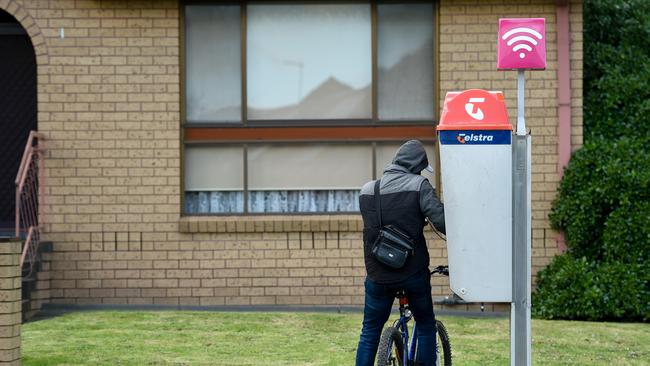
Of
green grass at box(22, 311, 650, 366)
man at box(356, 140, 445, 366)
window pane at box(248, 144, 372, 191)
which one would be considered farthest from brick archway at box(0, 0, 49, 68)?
man at box(356, 140, 445, 366)

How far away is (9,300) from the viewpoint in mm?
7961

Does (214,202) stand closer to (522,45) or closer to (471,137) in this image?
(522,45)

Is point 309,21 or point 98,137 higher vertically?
point 309,21

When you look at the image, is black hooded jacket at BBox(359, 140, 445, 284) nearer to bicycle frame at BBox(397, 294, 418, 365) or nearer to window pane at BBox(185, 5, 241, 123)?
bicycle frame at BBox(397, 294, 418, 365)

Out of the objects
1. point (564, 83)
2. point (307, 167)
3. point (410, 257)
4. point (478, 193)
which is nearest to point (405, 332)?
point (410, 257)

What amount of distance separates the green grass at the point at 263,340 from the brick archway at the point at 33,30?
2821 mm

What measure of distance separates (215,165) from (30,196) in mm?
2071

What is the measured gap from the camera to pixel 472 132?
6.80m

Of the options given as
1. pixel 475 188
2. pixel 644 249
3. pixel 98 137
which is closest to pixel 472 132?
pixel 475 188

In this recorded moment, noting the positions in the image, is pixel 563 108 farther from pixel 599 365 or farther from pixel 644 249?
pixel 599 365

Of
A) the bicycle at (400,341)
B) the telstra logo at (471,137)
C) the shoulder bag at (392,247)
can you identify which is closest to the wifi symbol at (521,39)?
the telstra logo at (471,137)

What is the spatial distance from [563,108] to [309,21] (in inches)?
115

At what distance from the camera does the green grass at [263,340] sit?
31.4ft

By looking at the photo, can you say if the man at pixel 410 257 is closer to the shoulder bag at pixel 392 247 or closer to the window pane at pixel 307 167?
the shoulder bag at pixel 392 247
